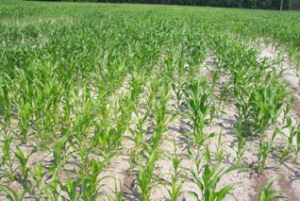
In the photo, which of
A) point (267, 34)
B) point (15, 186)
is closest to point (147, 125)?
point (15, 186)

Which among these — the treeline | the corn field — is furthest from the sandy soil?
the treeline

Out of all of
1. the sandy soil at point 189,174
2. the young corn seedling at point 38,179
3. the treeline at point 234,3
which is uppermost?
the treeline at point 234,3

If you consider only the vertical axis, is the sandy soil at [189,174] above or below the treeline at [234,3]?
below

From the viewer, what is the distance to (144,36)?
777 cm

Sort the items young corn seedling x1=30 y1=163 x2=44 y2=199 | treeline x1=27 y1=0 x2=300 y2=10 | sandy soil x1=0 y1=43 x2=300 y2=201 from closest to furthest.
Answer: young corn seedling x1=30 y1=163 x2=44 y2=199 < sandy soil x1=0 y1=43 x2=300 y2=201 < treeline x1=27 y1=0 x2=300 y2=10

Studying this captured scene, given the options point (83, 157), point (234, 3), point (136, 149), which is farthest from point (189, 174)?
point (234, 3)

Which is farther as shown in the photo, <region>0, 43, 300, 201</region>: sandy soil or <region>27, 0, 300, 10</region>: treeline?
<region>27, 0, 300, 10</region>: treeline

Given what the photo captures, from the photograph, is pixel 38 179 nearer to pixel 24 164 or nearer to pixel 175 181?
pixel 24 164

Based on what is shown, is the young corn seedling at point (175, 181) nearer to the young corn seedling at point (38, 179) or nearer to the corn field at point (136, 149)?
the corn field at point (136, 149)

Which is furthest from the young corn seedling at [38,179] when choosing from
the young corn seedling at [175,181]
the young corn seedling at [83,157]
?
the young corn seedling at [175,181]

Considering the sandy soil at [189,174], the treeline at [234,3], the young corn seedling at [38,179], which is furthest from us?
the treeline at [234,3]

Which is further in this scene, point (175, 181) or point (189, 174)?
point (189, 174)

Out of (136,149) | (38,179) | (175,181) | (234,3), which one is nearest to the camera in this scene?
(38,179)

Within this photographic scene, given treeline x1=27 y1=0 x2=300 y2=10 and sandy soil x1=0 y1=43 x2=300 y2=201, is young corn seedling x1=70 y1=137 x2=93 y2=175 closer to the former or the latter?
sandy soil x1=0 y1=43 x2=300 y2=201
